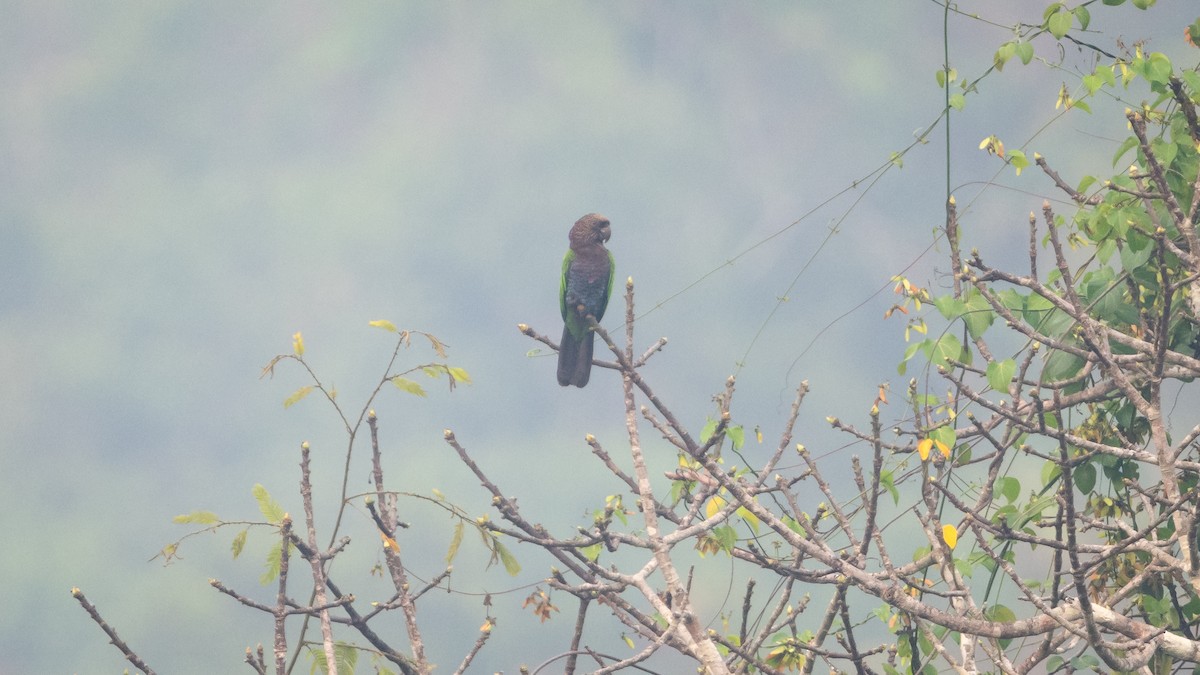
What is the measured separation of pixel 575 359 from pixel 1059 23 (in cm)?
322

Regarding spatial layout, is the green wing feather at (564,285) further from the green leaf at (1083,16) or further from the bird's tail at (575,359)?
the green leaf at (1083,16)

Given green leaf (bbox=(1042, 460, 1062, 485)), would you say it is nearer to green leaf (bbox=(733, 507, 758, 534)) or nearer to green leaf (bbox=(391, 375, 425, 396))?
green leaf (bbox=(733, 507, 758, 534))

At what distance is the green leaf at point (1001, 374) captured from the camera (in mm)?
3982

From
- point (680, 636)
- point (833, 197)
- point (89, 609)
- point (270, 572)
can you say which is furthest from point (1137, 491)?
point (89, 609)

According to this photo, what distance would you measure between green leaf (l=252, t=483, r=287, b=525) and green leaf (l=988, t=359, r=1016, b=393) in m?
2.55

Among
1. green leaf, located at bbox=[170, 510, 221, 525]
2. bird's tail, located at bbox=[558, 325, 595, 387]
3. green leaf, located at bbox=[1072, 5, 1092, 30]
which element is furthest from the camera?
bird's tail, located at bbox=[558, 325, 595, 387]

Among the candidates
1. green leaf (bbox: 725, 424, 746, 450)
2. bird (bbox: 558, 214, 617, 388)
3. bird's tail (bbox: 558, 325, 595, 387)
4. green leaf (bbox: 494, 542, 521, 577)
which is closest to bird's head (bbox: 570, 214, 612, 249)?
bird (bbox: 558, 214, 617, 388)

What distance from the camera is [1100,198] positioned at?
15.7ft

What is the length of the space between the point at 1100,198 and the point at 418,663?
3491 millimetres

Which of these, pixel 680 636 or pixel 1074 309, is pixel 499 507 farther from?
pixel 1074 309

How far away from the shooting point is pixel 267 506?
329cm

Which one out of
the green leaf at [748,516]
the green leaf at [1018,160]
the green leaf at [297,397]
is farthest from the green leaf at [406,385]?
the green leaf at [1018,160]

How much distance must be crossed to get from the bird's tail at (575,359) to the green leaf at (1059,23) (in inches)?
120

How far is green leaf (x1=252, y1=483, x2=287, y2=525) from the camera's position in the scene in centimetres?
328
